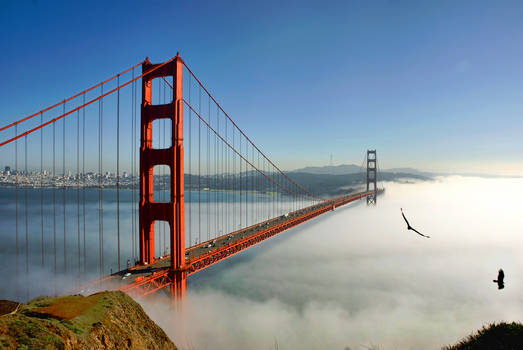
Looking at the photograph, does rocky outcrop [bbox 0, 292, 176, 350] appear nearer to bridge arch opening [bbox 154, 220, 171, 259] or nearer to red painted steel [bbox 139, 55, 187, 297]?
red painted steel [bbox 139, 55, 187, 297]

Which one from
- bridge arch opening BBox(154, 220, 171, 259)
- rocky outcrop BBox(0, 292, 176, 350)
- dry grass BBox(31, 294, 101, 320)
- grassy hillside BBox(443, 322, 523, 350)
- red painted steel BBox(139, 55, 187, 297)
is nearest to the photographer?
rocky outcrop BBox(0, 292, 176, 350)

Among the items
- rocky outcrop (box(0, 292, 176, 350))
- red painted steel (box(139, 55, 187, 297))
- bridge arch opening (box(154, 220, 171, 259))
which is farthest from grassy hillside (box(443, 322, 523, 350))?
bridge arch opening (box(154, 220, 171, 259))

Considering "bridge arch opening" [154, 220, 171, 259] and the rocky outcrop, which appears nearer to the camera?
the rocky outcrop

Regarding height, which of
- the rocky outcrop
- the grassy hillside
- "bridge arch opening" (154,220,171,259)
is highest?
the rocky outcrop

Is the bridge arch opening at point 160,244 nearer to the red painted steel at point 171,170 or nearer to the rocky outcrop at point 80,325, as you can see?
the red painted steel at point 171,170

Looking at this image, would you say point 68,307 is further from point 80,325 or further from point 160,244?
point 160,244

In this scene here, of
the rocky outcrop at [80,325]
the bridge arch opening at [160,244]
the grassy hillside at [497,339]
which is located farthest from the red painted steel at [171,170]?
the grassy hillside at [497,339]
